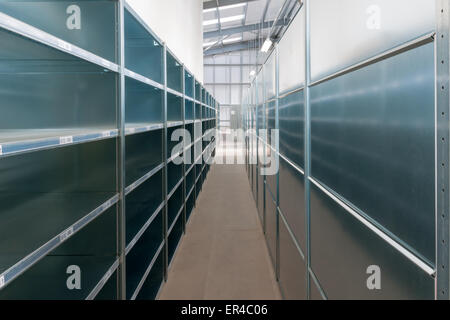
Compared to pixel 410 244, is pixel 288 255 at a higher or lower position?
lower

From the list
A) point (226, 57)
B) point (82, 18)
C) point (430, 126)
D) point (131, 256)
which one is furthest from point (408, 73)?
point (226, 57)

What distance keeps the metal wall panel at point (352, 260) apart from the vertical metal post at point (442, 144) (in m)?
0.07

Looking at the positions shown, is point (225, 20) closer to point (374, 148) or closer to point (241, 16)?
point (241, 16)

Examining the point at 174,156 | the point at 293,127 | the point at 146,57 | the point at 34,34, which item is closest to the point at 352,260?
the point at 293,127

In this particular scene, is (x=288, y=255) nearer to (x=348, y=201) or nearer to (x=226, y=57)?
(x=348, y=201)

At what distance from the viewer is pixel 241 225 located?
529 cm

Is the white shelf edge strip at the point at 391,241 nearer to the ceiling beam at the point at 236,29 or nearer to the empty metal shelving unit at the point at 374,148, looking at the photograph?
the empty metal shelving unit at the point at 374,148

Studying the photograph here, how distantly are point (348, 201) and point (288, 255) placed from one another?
1.54 meters

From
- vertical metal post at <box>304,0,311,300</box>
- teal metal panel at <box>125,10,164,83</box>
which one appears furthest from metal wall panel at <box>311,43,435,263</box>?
teal metal panel at <box>125,10,164,83</box>

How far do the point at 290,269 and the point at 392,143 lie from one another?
193cm

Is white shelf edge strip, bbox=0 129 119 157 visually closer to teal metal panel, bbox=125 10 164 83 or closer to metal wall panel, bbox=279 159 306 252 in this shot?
metal wall panel, bbox=279 159 306 252

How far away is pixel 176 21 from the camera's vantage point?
588 centimetres

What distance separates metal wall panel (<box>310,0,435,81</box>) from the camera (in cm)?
85

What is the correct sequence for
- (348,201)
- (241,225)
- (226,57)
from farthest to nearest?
(226,57) → (241,225) → (348,201)
